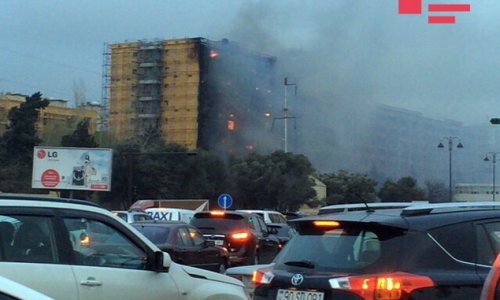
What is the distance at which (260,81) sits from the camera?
99688 millimetres

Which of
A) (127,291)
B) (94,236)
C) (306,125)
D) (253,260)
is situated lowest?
(253,260)

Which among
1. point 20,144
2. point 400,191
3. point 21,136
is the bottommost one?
point 400,191

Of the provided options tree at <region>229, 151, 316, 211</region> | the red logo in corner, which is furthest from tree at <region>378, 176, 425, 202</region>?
the red logo in corner

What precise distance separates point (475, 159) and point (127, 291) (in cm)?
10676

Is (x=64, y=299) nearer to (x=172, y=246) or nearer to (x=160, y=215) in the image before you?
(x=172, y=246)

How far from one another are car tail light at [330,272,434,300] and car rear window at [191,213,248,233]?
1162cm

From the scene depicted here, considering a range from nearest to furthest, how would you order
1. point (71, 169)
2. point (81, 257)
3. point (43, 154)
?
1. point (81, 257)
2. point (71, 169)
3. point (43, 154)

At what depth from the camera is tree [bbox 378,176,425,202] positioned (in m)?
85.1

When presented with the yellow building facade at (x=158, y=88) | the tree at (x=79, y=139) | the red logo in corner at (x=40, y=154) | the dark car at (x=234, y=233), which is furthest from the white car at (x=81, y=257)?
the yellow building facade at (x=158, y=88)

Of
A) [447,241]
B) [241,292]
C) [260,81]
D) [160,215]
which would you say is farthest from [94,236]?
[260,81]

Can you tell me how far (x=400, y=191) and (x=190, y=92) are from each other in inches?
1197

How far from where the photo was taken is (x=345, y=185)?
88.2m

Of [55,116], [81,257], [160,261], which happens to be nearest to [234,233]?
[160,261]

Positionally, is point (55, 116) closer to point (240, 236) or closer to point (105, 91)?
point (105, 91)
